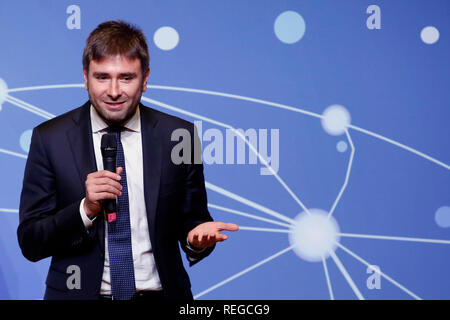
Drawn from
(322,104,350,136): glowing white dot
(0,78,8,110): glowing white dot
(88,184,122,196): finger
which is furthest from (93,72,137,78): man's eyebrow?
(322,104,350,136): glowing white dot

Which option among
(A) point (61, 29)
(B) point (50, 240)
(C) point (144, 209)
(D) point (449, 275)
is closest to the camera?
(B) point (50, 240)

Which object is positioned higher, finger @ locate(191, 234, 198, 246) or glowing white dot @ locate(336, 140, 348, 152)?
glowing white dot @ locate(336, 140, 348, 152)

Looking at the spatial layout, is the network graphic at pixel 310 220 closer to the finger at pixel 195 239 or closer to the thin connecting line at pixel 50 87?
the thin connecting line at pixel 50 87

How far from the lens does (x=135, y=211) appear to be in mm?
1872

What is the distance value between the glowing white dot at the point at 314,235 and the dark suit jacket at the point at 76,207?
1253 millimetres

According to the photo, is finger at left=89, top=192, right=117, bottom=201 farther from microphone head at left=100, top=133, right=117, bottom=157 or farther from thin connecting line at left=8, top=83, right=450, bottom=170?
thin connecting line at left=8, top=83, right=450, bottom=170

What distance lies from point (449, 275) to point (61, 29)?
267cm

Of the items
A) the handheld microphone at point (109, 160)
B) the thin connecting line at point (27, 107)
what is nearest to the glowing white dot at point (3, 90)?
the thin connecting line at point (27, 107)

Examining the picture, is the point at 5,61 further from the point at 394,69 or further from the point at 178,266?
the point at 394,69

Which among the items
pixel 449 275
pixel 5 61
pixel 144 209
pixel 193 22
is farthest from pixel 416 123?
pixel 5 61

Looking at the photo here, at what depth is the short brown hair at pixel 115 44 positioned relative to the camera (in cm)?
190

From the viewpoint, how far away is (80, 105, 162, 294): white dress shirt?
6.02ft

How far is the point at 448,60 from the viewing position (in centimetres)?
322

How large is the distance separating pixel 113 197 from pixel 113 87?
0.41m
